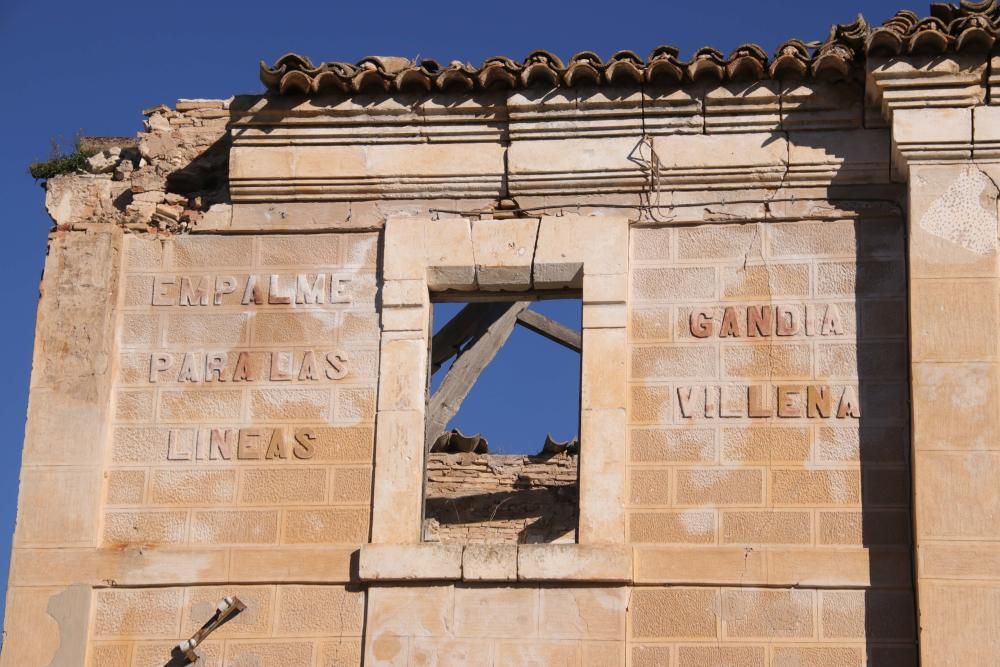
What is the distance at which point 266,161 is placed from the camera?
11367 millimetres

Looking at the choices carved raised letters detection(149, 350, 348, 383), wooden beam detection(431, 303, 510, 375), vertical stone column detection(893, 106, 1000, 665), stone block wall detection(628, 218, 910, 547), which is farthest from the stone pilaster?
wooden beam detection(431, 303, 510, 375)

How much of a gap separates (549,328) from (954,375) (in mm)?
4789

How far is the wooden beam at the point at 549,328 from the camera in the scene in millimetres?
14516

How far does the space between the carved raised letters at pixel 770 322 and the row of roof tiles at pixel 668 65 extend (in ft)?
4.43

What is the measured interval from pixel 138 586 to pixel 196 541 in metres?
0.39

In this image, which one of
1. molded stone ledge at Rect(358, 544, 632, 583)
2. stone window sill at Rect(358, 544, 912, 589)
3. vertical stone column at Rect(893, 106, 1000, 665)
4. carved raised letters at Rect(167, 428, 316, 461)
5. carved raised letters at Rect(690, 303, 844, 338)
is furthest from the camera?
carved raised letters at Rect(167, 428, 316, 461)

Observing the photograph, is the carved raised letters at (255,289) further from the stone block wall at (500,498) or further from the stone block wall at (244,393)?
the stone block wall at (500,498)

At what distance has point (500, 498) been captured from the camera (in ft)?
44.9

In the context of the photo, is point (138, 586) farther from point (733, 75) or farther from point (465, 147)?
point (733, 75)

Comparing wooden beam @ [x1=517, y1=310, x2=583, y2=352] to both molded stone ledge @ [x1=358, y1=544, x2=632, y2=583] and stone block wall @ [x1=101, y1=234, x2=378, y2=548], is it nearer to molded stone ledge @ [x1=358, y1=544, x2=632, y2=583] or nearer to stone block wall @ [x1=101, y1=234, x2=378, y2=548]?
stone block wall @ [x1=101, y1=234, x2=378, y2=548]

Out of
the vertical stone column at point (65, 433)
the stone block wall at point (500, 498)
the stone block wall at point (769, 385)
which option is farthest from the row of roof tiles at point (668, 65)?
the stone block wall at point (500, 498)

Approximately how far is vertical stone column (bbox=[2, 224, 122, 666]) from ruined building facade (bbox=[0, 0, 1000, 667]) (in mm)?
19

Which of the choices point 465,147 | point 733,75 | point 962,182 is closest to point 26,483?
point 465,147

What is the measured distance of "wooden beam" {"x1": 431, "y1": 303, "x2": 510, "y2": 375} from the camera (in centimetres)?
1437
